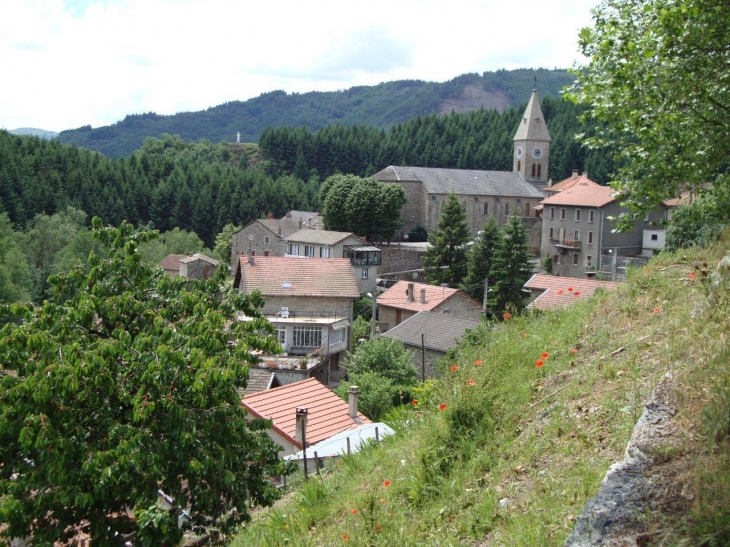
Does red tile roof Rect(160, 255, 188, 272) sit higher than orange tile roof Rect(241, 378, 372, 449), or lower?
lower

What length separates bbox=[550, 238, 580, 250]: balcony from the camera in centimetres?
5153

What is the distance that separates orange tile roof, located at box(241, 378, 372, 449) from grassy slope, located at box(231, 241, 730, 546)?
8.13 meters

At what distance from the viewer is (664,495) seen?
396 centimetres

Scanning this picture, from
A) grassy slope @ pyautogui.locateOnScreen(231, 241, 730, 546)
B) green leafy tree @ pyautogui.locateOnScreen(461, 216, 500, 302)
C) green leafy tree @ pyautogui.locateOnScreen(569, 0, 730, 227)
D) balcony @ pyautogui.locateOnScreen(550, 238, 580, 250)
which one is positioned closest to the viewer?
grassy slope @ pyautogui.locateOnScreen(231, 241, 730, 546)

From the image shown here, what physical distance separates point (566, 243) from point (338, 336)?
2506cm

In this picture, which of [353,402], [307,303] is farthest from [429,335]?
[353,402]

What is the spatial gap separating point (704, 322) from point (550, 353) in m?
1.80

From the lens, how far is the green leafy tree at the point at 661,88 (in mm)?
9578

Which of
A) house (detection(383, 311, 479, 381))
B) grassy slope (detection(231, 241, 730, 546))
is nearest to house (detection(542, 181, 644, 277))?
house (detection(383, 311, 479, 381))

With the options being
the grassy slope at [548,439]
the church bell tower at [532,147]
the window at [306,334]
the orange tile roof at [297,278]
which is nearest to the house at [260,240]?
the orange tile roof at [297,278]

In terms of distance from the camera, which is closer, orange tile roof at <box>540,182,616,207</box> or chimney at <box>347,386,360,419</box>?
chimney at <box>347,386,360,419</box>

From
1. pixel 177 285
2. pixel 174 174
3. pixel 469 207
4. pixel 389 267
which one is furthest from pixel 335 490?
pixel 174 174

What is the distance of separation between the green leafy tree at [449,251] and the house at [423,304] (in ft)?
38.8

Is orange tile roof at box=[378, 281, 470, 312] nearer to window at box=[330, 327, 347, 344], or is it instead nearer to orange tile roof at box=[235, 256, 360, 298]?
orange tile roof at box=[235, 256, 360, 298]
